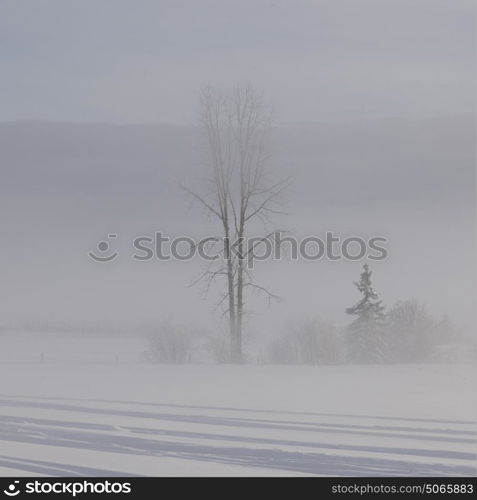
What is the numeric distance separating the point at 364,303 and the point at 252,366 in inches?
467

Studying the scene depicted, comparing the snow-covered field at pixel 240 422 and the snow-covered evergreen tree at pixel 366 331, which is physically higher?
the snow-covered evergreen tree at pixel 366 331

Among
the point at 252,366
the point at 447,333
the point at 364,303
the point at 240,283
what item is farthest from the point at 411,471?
the point at 447,333

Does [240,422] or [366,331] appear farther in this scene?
[366,331]

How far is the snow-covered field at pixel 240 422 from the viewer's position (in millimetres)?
11797

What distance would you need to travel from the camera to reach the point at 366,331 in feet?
118

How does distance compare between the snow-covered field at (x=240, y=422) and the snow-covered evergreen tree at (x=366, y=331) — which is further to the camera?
the snow-covered evergreen tree at (x=366, y=331)

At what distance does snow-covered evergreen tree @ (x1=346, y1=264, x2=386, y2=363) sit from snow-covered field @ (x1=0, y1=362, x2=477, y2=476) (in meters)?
12.1

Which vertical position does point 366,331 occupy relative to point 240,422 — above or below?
above

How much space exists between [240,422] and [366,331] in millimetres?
21559

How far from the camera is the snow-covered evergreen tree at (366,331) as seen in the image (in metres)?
35.9

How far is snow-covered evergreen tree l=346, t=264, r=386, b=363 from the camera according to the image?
118 feet

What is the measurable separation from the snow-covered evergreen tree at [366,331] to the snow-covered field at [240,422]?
12118mm

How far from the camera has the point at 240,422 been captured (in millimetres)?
15125
